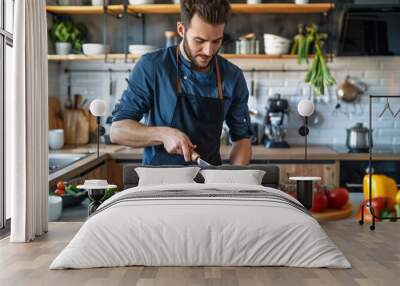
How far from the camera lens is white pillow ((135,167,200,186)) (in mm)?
4727

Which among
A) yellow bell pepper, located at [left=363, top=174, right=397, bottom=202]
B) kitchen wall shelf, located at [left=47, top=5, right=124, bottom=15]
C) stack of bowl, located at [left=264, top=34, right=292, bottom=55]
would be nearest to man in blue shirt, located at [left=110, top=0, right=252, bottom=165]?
yellow bell pepper, located at [left=363, top=174, right=397, bottom=202]

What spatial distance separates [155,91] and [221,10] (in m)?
0.70

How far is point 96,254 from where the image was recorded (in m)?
3.80

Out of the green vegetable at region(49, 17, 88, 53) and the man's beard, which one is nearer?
the man's beard

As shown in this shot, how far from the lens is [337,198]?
5012mm

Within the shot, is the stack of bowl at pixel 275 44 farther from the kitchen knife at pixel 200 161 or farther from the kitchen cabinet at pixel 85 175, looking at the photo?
the kitchen knife at pixel 200 161

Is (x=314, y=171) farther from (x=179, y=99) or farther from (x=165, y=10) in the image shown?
(x=179, y=99)

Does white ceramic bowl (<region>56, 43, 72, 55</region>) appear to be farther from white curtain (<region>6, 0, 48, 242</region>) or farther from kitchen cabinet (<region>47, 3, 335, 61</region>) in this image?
white curtain (<region>6, 0, 48, 242</region>)

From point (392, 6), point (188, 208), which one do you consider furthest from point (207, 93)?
point (392, 6)

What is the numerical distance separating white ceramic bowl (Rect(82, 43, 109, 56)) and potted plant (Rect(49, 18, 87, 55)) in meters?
0.18

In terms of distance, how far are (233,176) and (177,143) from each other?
420mm

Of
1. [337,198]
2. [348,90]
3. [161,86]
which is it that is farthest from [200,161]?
[348,90]

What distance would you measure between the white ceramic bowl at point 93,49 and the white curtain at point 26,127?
2.78 m

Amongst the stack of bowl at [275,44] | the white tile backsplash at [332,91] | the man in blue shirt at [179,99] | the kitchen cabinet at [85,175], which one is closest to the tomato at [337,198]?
the man in blue shirt at [179,99]
